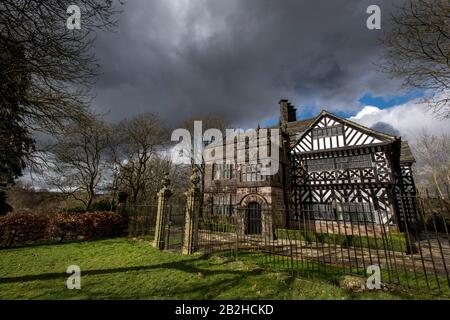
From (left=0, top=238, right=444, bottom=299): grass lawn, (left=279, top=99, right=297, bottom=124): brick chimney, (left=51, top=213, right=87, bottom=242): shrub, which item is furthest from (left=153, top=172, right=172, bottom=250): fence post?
(left=279, top=99, right=297, bottom=124): brick chimney

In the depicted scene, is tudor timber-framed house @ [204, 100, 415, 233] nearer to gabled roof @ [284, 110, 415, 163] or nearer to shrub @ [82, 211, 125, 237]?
gabled roof @ [284, 110, 415, 163]

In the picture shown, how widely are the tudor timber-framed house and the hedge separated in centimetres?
735

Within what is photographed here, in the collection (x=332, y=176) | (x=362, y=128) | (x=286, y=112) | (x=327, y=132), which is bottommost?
(x=332, y=176)

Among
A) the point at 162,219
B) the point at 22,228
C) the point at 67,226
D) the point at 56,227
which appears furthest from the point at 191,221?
the point at 22,228

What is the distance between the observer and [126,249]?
29.2ft

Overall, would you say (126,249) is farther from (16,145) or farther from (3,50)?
(3,50)

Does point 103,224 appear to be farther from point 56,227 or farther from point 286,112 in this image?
point 286,112

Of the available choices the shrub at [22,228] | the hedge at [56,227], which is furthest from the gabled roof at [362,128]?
the shrub at [22,228]

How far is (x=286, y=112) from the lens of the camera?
81.4ft

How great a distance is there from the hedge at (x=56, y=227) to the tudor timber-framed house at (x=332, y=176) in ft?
24.1

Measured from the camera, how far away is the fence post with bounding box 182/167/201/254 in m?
7.95

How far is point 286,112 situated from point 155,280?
23305 millimetres
